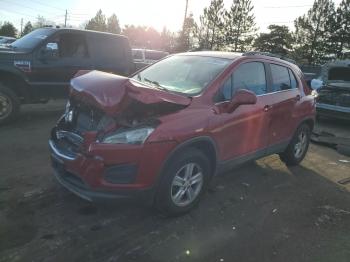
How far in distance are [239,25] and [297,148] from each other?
136 ft

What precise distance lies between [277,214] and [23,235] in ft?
9.26

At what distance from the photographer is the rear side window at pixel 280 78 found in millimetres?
6015

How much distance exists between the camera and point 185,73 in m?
5.25

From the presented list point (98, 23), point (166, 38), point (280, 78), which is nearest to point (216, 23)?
point (166, 38)

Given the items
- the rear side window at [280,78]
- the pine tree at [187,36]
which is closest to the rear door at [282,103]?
the rear side window at [280,78]

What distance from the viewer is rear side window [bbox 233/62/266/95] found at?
520 centimetres

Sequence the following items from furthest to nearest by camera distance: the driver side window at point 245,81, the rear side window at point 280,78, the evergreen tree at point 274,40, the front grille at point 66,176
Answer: the evergreen tree at point 274,40 → the rear side window at point 280,78 → the driver side window at point 245,81 → the front grille at point 66,176

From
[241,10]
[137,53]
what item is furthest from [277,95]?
[241,10]

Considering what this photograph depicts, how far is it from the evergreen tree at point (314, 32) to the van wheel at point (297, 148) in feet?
126

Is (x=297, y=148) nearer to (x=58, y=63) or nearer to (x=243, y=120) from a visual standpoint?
(x=243, y=120)

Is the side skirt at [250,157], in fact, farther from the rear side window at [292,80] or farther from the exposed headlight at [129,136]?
the exposed headlight at [129,136]

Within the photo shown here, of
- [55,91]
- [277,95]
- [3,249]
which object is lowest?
[3,249]

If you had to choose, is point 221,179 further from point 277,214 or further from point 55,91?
point 55,91

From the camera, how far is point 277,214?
16.4 ft
